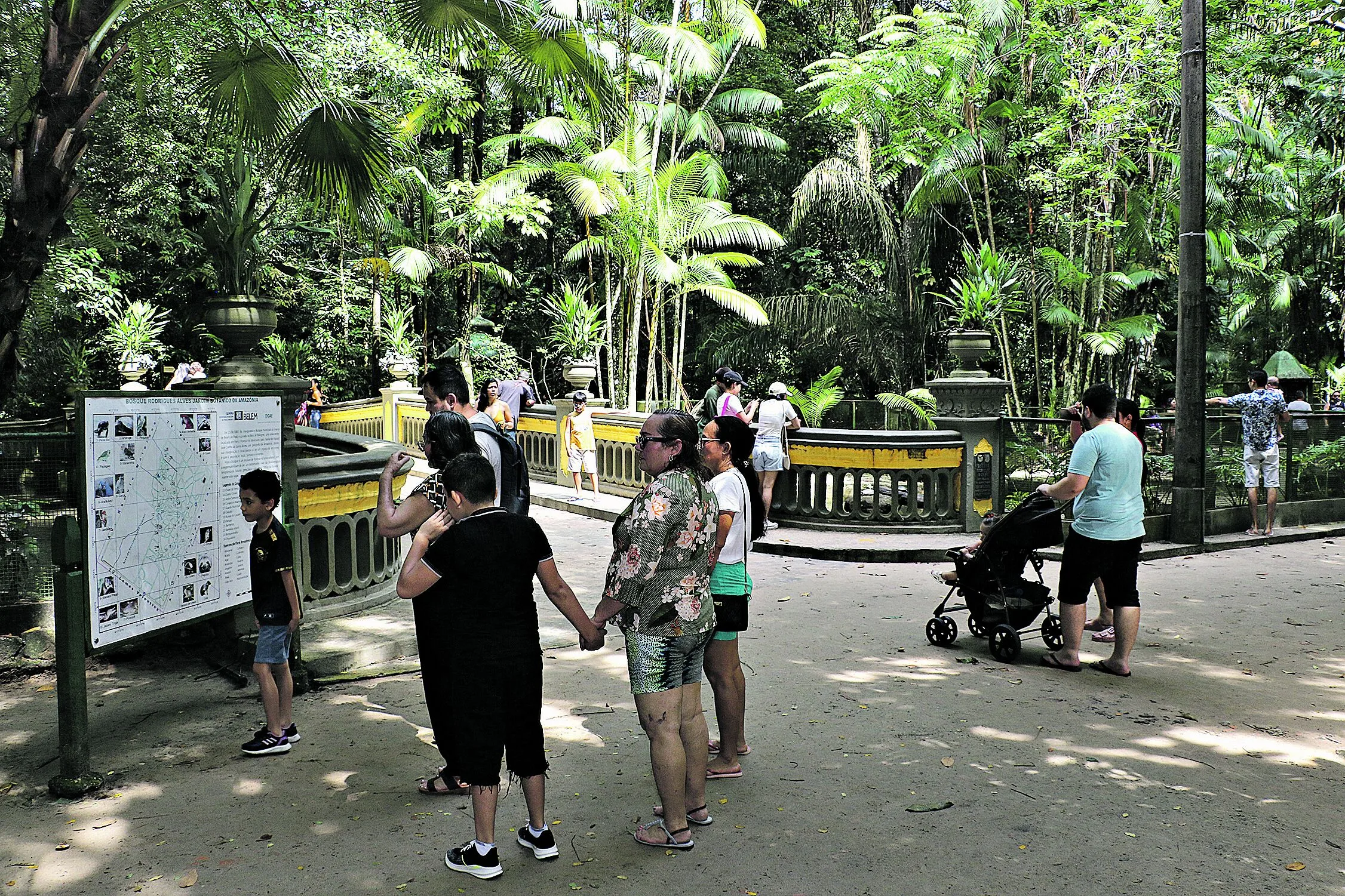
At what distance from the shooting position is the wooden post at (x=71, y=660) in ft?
15.5

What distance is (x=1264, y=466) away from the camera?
12.6m

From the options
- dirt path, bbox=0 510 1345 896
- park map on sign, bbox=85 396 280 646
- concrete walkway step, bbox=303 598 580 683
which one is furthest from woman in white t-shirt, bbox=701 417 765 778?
park map on sign, bbox=85 396 280 646

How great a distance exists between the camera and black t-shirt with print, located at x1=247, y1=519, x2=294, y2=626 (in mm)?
5242

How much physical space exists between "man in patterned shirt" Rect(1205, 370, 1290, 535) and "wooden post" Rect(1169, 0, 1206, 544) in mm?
1158

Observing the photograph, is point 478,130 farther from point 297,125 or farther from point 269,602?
point 269,602

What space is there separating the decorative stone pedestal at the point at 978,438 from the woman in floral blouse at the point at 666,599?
8408 mm

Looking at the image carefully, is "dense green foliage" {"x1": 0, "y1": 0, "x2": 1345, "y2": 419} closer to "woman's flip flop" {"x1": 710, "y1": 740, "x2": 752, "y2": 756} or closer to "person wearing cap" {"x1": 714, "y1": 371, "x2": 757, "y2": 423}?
"person wearing cap" {"x1": 714, "y1": 371, "x2": 757, "y2": 423}

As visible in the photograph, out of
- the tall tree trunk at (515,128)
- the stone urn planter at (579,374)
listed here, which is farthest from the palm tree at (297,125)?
the tall tree trunk at (515,128)

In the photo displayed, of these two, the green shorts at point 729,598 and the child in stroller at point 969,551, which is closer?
the green shorts at point 729,598

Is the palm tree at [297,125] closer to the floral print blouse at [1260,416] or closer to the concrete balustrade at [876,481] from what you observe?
the concrete balustrade at [876,481]

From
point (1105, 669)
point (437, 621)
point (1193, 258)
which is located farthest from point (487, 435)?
point (1193, 258)

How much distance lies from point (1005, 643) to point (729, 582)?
3133 millimetres

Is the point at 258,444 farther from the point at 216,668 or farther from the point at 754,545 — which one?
the point at 754,545

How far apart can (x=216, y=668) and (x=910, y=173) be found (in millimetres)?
19488
